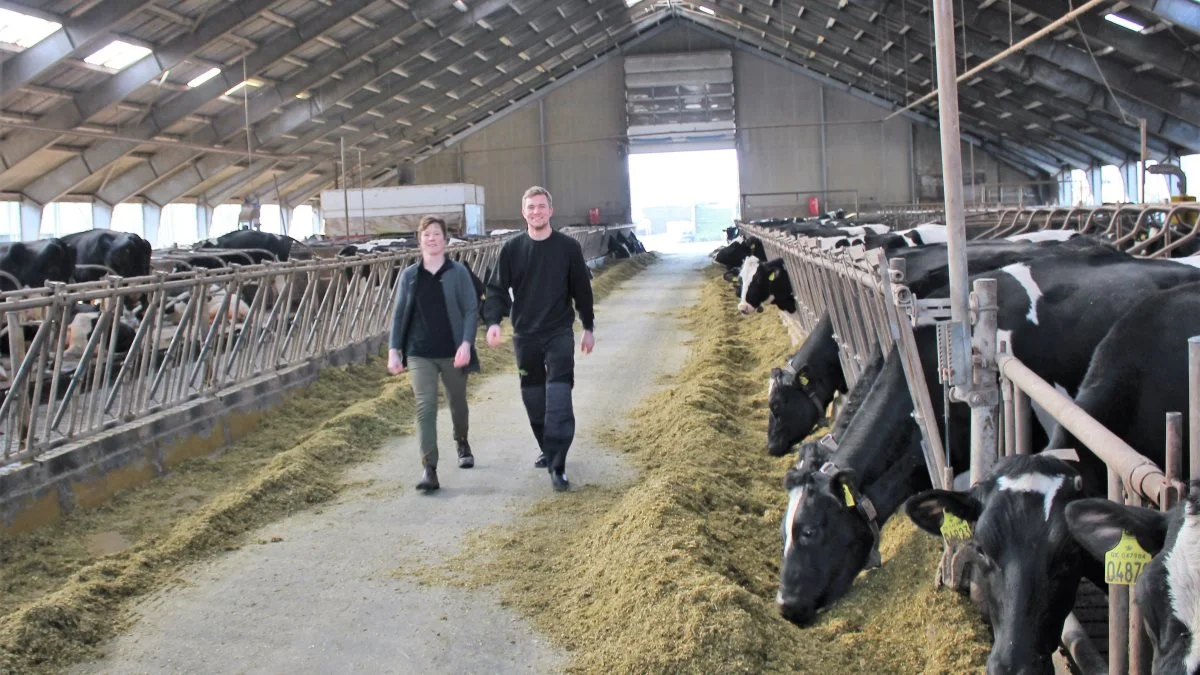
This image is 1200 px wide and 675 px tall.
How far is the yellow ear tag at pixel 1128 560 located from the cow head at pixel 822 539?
2176mm

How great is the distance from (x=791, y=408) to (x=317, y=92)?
24280 mm

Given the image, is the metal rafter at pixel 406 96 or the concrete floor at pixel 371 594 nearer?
the concrete floor at pixel 371 594

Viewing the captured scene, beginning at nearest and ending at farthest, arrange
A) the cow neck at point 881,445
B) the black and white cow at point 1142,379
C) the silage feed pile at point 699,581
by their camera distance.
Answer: the black and white cow at point 1142,379, the silage feed pile at point 699,581, the cow neck at point 881,445

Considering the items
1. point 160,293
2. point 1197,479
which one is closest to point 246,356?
point 160,293

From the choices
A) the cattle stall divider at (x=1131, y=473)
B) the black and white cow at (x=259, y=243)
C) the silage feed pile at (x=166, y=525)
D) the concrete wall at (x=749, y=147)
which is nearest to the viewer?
the cattle stall divider at (x=1131, y=473)

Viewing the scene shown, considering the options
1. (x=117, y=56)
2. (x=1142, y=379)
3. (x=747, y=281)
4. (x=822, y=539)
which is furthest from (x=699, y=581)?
(x=117, y=56)

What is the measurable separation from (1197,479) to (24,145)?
24.3 m

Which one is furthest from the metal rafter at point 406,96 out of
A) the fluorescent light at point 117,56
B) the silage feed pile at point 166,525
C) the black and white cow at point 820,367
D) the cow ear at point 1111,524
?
the cow ear at point 1111,524

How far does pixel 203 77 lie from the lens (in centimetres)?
2484

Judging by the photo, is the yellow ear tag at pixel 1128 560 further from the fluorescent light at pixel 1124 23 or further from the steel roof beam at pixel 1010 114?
the steel roof beam at pixel 1010 114

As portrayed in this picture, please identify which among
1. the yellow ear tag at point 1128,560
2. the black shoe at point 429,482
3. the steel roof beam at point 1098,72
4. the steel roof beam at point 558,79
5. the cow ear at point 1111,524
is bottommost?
the black shoe at point 429,482

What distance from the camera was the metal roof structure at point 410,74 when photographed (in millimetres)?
20094

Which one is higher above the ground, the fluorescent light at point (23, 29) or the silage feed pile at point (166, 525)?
the fluorescent light at point (23, 29)

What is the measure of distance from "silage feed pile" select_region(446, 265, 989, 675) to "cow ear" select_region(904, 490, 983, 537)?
0.59 m
